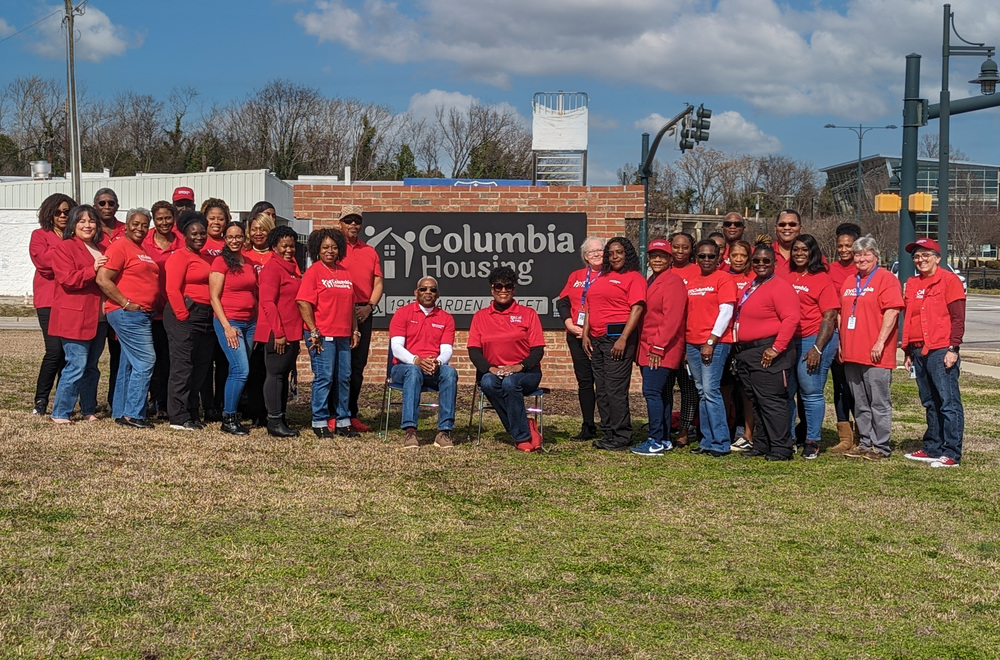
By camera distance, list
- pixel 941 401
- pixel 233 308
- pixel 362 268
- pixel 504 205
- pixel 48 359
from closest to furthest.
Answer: pixel 941 401 < pixel 233 308 < pixel 48 359 < pixel 362 268 < pixel 504 205

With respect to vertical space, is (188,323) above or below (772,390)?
above

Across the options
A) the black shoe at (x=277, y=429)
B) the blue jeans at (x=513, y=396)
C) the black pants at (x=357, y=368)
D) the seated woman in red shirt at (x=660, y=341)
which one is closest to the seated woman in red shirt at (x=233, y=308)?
the black shoe at (x=277, y=429)

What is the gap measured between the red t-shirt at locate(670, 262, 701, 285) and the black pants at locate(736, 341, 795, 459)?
0.76 m

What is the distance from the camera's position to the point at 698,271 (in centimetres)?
872

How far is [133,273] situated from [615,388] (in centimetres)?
419

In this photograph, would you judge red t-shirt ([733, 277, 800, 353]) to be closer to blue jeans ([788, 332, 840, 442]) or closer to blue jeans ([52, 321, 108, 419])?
blue jeans ([788, 332, 840, 442])

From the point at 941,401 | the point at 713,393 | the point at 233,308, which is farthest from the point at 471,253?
the point at 941,401

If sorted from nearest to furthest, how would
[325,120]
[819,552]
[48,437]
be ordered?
[819,552], [48,437], [325,120]

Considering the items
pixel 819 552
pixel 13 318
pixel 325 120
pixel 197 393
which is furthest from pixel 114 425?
pixel 325 120

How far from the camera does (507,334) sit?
8695mm

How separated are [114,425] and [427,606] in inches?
203

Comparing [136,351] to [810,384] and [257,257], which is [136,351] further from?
[810,384]

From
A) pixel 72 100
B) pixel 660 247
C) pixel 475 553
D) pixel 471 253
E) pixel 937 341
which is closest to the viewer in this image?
pixel 475 553

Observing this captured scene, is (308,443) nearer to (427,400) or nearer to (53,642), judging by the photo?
(427,400)
